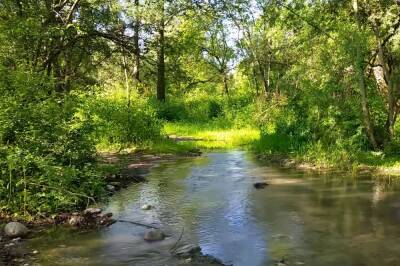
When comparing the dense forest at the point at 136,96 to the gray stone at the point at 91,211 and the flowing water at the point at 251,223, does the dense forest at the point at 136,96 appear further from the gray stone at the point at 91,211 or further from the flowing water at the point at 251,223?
the flowing water at the point at 251,223

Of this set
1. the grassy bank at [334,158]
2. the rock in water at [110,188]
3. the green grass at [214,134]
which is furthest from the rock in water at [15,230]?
the green grass at [214,134]

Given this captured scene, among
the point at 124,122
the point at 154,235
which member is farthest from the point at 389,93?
the point at 154,235

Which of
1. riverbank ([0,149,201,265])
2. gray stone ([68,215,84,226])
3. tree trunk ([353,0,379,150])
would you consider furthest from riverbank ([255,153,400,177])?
gray stone ([68,215,84,226])

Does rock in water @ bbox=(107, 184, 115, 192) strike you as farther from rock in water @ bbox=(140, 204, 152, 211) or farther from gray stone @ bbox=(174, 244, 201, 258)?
gray stone @ bbox=(174, 244, 201, 258)

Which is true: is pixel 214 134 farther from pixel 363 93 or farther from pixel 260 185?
pixel 260 185

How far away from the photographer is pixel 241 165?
14.1m

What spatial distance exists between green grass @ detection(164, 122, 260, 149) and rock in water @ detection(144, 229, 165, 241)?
11239 millimetres

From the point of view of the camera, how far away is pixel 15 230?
723cm

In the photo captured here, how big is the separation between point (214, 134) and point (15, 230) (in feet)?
51.5

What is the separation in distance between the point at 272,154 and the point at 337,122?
2.69 m

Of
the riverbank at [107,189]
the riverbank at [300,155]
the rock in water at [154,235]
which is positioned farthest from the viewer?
the riverbank at [300,155]

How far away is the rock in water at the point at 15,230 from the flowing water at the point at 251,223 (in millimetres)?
299

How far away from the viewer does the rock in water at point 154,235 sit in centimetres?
717

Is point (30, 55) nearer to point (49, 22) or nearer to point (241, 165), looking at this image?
point (49, 22)
